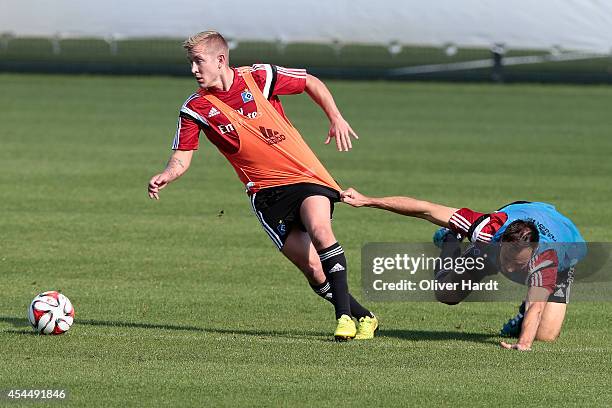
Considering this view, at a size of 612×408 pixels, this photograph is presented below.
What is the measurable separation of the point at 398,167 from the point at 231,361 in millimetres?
11154

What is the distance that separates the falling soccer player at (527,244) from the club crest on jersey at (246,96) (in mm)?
1062

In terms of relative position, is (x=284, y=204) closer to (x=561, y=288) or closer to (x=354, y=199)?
(x=354, y=199)

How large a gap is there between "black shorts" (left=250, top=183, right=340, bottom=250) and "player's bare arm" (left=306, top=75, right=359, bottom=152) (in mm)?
375

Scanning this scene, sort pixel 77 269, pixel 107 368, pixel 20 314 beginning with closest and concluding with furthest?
pixel 107 368 < pixel 20 314 < pixel 77 269

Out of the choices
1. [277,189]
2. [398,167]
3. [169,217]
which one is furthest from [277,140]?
[398,167]

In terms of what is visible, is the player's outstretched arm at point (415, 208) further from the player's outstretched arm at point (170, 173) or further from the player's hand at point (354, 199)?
the player's outstretched arm at point (170, 173)

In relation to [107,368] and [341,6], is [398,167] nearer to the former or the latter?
[107,368]

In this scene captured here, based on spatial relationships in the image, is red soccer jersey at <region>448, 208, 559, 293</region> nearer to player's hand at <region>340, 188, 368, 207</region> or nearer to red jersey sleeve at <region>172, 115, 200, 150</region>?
player's hand at <region>340, 188, 368, 207</region>

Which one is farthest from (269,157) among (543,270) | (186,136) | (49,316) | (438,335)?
(543,270)

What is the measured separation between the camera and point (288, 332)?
9.09m

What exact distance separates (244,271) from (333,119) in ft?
9.93

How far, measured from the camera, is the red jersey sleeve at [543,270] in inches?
332

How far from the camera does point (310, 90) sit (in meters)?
9.28

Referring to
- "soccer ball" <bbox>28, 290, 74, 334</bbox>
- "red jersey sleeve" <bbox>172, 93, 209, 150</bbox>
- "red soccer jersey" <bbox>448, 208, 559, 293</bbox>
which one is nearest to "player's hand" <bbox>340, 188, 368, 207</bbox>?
"red soccer jersey" <bbox>448, 208, 559, 293</bbox>
